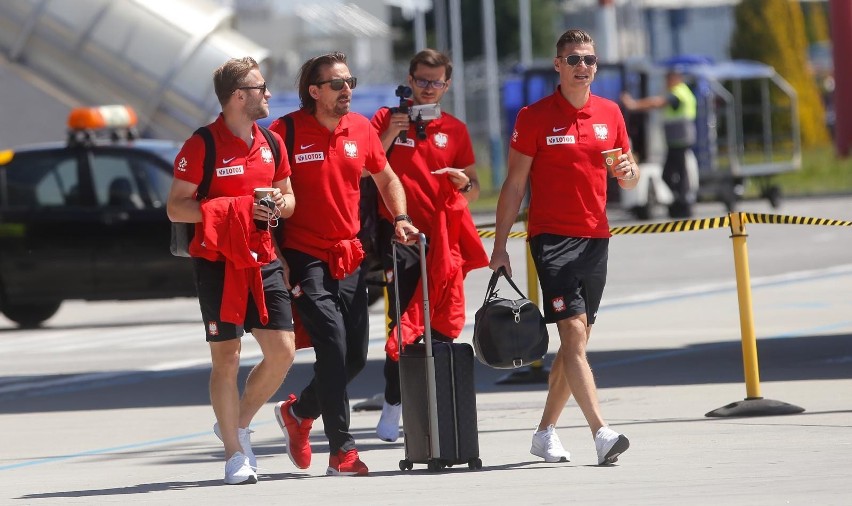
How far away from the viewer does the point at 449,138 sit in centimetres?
1003

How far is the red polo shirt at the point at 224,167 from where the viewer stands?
855cm

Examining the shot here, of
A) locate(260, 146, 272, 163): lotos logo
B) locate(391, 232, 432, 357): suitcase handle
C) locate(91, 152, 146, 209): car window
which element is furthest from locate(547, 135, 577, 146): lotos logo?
locate(91, 152, 146, 209): car window

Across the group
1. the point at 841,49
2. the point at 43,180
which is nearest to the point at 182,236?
the point at 43,180

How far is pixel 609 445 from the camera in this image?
860 cm

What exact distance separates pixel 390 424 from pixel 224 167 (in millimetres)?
2128

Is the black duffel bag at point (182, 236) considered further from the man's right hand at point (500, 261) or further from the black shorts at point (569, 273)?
the black shorts at point (569, 273)

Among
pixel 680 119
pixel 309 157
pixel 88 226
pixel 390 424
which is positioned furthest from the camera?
pixel 680 119

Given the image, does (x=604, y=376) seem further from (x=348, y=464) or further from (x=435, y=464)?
(x=348, y=464)

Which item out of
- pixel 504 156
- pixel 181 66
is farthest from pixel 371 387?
pixel 504 156

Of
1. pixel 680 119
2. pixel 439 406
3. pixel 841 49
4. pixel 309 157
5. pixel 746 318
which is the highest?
pixel 841 49

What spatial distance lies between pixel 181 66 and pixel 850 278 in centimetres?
999

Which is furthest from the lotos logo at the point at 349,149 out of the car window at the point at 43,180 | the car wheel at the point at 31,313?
the car wheel at the point at 31,313

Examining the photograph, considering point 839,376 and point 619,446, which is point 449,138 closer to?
point 619,446

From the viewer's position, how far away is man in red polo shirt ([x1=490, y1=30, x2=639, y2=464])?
8.82 metres
